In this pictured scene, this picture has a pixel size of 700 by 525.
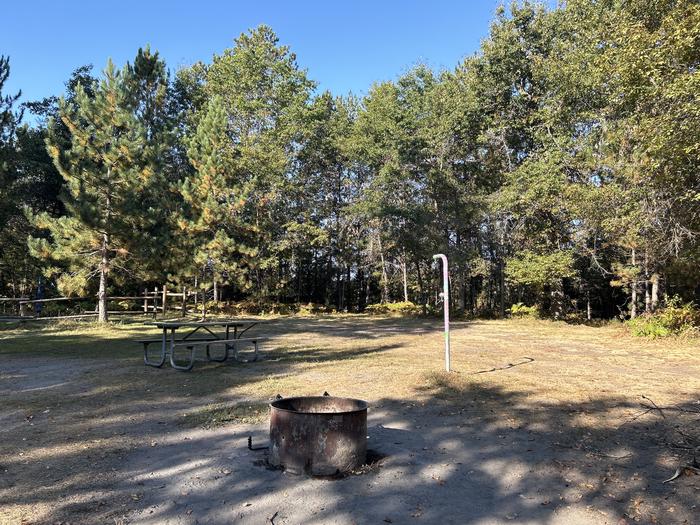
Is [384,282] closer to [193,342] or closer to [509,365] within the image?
[193,342]

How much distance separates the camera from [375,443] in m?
4.29

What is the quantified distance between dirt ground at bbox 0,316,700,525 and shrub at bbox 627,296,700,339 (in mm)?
5165

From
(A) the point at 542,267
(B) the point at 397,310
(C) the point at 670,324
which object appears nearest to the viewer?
(C) the point at 670,324

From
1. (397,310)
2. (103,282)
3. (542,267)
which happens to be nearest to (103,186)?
(103,282)

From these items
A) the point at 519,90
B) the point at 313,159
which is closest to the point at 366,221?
the point at 313,159

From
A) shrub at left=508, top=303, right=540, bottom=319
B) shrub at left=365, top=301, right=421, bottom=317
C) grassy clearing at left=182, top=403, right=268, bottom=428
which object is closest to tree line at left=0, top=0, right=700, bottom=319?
→ shrub at left=508, top=303, right=540, bottom=319

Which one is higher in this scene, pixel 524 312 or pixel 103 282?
pixel 103 282

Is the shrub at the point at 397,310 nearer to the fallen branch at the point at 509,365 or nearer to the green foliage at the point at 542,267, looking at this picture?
the green foliage at the point at 542,267

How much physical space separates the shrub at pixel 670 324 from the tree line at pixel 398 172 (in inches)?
55.6

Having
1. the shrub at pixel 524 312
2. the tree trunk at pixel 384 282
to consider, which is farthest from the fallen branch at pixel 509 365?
the tree trunk at pixel 384 282

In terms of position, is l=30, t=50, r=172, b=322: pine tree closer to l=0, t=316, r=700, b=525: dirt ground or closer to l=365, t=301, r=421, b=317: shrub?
l=0, t=316, r=700, b=525: dirt ground

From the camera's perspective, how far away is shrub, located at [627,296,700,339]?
13648 millimetres

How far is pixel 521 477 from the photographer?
3.54 metres

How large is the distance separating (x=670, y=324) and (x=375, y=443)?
13002 millimetres
